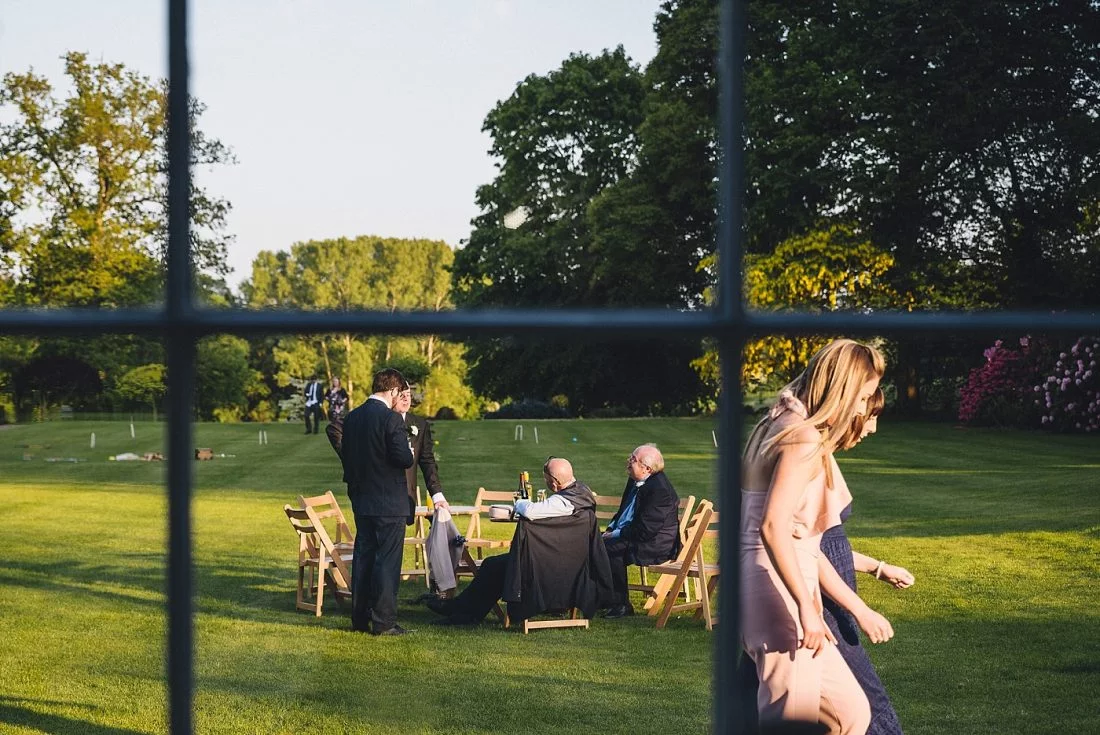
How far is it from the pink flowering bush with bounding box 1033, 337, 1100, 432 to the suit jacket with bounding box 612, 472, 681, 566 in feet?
26.4

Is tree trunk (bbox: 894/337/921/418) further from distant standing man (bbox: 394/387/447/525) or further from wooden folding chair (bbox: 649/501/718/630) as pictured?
distant standing man (bbox: 394/387/447/525)

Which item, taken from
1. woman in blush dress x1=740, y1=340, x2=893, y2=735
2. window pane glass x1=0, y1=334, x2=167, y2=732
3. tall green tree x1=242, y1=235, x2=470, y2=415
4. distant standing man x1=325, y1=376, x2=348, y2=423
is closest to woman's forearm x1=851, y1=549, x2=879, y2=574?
woman in blush dress x1=740, y1=340, x2=893, y2=735

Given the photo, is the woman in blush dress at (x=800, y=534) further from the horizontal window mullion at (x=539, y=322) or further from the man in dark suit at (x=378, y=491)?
the man in dark suit at (x=378, y=491)

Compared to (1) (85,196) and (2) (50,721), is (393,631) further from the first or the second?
(1) (85,196)

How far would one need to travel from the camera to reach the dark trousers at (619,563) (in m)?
6.62

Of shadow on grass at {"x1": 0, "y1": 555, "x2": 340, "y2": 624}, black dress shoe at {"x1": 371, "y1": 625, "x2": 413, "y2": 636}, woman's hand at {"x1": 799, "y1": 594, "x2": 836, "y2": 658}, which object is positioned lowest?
shadow on grass at {"x1": 0, "y1": 555, "x2": 340, "y2": 624}

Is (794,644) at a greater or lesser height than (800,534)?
lesser

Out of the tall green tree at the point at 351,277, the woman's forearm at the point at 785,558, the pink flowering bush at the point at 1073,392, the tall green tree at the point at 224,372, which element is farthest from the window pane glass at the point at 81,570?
the pink flowering bush at the point at 1073,392

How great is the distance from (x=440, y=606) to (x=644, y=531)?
3.63 ft

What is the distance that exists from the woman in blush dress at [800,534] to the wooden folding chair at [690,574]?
3.37 meters

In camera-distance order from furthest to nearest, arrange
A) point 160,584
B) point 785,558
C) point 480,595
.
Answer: point 160,584, point 480,595, point 785,558

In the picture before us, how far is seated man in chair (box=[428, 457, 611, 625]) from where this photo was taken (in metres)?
6.12

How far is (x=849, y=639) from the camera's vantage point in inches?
122

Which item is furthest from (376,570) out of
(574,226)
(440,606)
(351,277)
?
(574,226)
